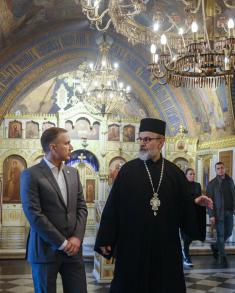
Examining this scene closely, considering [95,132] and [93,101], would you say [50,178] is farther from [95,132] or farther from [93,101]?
[95,132]

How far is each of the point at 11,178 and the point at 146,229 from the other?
488 inches

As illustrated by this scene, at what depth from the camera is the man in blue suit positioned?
13.0 ft

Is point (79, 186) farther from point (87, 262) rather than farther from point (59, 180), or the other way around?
point (87, 262)

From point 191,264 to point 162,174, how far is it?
4520 mm

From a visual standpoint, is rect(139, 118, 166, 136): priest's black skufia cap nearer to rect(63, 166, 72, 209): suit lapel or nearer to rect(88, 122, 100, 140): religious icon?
rect(63, 166, 72, 209): suit lapel

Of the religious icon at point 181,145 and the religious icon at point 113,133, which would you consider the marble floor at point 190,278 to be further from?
the religious icon at point 113,133

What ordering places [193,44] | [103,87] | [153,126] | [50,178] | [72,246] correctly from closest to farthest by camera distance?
[72,246] < [50,178] < [153,126] < [193,44] < [103,87]

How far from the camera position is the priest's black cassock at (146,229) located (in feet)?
13.8

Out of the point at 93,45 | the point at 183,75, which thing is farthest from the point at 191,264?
the point at 93,45

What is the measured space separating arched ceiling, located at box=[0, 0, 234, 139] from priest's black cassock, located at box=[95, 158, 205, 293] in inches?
381

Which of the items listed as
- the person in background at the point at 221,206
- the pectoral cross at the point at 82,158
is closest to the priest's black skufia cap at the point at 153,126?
the person in background at the point at 221,206

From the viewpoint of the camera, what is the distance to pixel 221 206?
8969 mm

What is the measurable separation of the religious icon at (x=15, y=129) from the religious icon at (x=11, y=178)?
2.19 feet

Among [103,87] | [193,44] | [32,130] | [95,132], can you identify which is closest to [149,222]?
[193,44]
